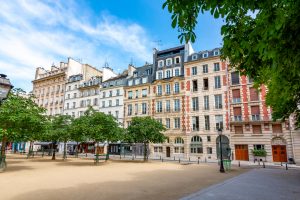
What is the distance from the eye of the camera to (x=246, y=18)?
586cm

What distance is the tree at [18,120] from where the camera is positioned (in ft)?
50.6

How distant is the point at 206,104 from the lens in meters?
35.9

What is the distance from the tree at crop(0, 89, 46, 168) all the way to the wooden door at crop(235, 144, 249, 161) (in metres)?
26.8

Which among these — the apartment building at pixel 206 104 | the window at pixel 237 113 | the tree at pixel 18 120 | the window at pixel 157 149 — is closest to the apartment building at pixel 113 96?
the window at pixel 157 149

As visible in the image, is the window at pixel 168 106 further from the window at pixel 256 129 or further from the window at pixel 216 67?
the window at pixel 256 129

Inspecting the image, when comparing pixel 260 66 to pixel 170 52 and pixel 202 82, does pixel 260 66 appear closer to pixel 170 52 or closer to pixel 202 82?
pixel 202 82

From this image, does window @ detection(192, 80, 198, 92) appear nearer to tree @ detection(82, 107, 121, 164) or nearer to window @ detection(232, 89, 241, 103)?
window @ detection(232, 89, 241, 103)

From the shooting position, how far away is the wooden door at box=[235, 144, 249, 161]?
31.8 m

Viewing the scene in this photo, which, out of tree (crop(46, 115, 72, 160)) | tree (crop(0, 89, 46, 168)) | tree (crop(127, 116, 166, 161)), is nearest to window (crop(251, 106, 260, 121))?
tree (crop(127, 116, 166, 161))

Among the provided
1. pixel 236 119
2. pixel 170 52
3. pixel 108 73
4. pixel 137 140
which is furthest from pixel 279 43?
pixel 108 73

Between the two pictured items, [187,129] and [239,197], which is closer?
[239,197]

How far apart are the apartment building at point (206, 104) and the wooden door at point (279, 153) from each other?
20.0ft

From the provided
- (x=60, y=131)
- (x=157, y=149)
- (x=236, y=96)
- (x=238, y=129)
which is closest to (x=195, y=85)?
(x=236, y=96)

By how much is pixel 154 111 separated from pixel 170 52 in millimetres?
12348
